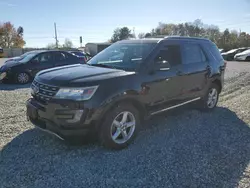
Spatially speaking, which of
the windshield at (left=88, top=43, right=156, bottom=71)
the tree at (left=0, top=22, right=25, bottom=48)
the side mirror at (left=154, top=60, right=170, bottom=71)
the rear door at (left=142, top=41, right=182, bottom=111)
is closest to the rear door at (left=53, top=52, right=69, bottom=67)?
the windshield at (left=88, top=43, right=156, bottom=71)

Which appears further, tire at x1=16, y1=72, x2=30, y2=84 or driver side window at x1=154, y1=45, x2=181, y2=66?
tire at x1=16, y1=72, x2=30, y2=84

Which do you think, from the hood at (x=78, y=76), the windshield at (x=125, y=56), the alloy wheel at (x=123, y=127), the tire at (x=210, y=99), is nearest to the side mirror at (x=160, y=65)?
the windshield at (x=125, y=56)

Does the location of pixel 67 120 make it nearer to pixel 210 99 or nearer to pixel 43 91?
pixel 43 91

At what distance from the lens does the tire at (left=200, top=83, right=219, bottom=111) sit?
5.87 m

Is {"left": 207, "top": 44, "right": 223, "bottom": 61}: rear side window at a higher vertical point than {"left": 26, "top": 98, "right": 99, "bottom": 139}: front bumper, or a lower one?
higher

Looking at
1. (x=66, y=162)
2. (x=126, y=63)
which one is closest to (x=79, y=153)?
(x=66, y=162)

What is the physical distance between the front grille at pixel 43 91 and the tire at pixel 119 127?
35.5 inches

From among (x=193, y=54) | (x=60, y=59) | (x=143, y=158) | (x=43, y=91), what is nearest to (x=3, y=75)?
(x=60, y=59)

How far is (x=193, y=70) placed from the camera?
5.18m

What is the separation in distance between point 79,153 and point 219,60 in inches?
177

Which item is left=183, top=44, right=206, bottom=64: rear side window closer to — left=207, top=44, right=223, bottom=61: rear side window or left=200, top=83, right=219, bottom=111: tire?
left=207, top=44, right=223, bottom=61: rear side window

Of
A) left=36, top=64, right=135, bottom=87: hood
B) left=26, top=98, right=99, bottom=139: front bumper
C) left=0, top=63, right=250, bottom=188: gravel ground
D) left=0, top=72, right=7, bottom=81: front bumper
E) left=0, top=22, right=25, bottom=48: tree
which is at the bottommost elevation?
left=0, top=63, right=250, bottom=188: gravel ground

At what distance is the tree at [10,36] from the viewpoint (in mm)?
68562

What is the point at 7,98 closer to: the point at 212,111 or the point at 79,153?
the point at 79,153
